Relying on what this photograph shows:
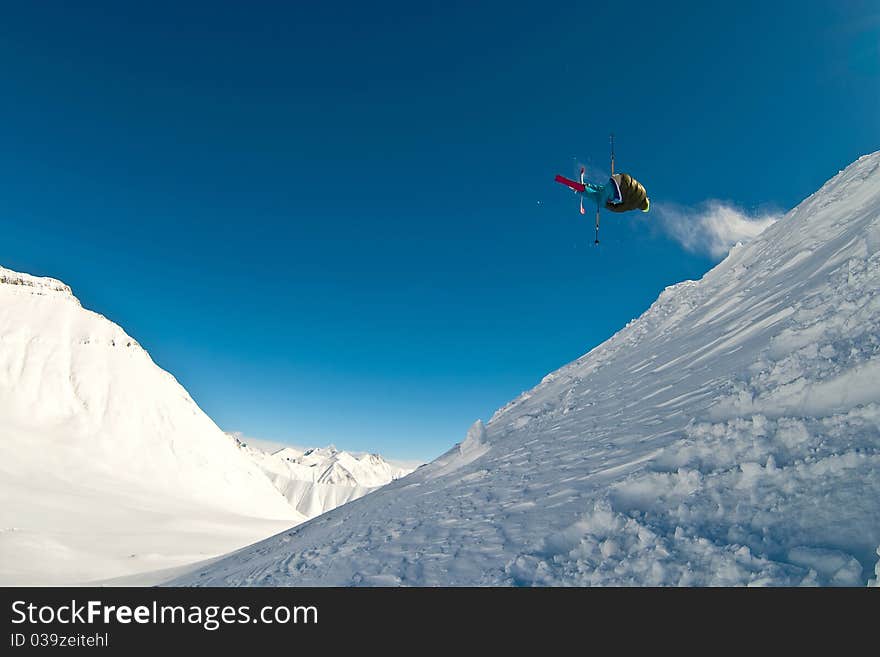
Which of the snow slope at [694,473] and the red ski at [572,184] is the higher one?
the red ski at [572,184]

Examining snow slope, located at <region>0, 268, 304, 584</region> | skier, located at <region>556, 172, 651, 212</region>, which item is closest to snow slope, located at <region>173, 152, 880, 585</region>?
skier, located at <region>556, 172, 651, 212</region>

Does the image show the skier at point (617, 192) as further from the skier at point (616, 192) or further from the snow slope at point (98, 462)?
the snow slope at point (98, 462)

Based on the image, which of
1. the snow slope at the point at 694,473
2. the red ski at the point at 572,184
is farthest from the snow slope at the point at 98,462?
the red ski at the point at 572,184

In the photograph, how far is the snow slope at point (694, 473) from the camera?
6629 millimetres

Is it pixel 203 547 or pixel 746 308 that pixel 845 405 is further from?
pixel 203 547

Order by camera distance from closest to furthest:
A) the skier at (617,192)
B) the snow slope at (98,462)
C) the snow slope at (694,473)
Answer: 1. the snow slope at (694,473)
2. the skier at (617,192)
3. the snow slope at (98,462)

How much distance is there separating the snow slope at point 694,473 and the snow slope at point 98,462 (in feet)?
83.4

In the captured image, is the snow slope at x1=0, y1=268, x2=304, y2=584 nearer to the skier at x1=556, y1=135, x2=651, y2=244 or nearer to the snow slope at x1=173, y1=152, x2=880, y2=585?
the snow slope at x1=173, y1=152, x2=880, y2=585

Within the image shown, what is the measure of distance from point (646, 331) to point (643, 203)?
9.83 m

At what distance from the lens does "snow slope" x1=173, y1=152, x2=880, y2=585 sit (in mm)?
6629

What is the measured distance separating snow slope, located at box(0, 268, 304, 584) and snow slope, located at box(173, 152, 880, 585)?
25428 millimetres

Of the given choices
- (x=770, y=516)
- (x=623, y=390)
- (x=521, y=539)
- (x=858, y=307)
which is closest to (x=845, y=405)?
(x=770, y=516)

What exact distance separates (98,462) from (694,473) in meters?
86.4
